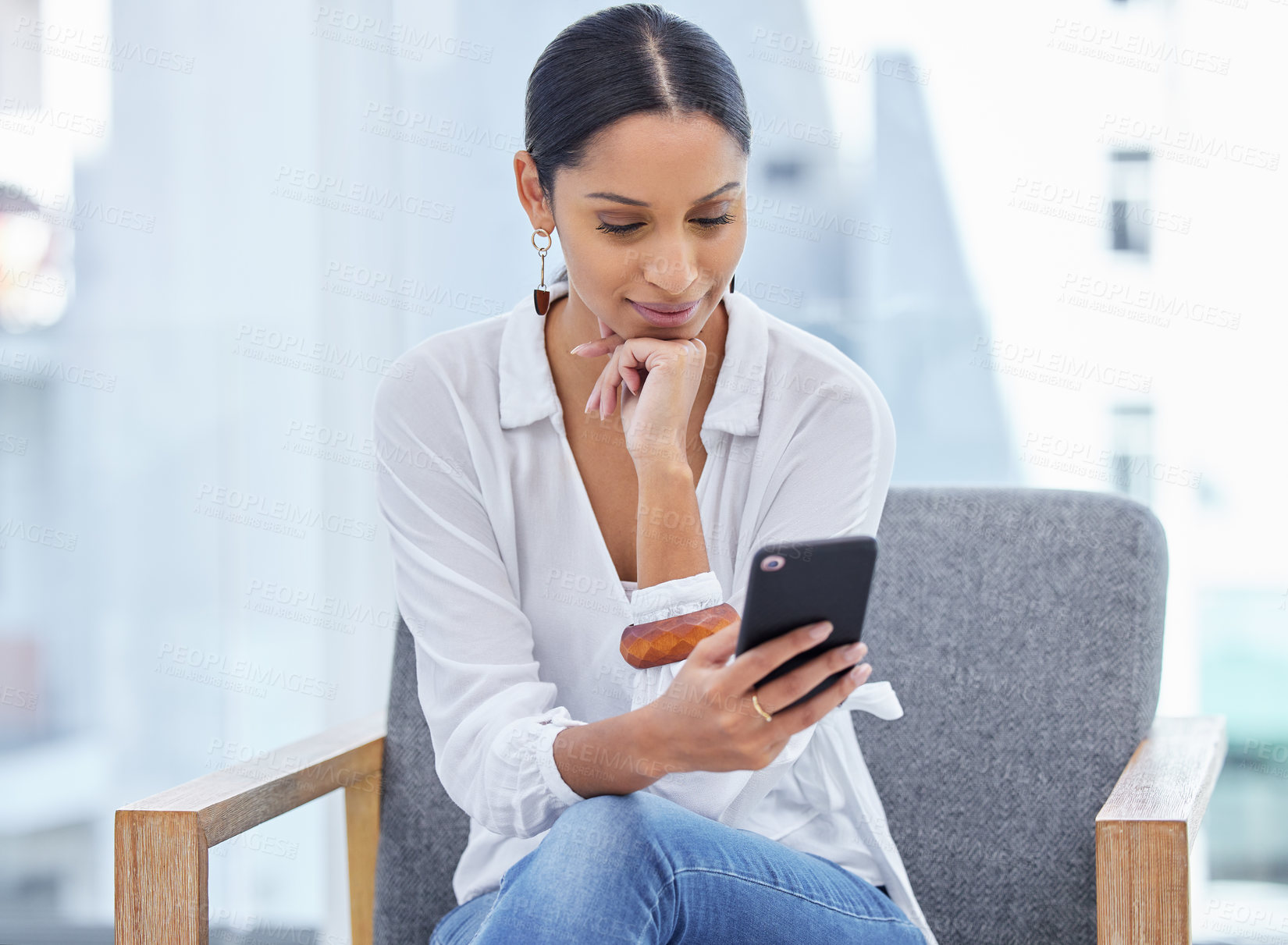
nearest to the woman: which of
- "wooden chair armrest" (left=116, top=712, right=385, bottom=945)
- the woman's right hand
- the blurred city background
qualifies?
the woman's right hand

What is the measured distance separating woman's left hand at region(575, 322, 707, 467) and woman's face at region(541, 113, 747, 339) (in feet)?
0.12

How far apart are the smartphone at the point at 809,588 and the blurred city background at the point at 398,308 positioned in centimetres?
110

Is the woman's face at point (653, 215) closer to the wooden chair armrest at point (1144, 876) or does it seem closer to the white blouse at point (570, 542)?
the white blouse at point (570, 542)

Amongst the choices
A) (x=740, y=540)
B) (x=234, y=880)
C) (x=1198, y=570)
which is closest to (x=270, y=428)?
(x=234, y=880)

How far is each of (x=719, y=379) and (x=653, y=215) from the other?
0.76 feet

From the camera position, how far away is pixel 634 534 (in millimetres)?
1132

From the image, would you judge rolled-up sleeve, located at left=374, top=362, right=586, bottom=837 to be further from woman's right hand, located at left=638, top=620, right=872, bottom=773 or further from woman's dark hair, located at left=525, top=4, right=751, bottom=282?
woman's dark hair, located at left=525, top=4, right=751, bottom=282

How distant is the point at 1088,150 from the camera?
174 centimetres

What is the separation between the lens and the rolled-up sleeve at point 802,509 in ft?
3.23

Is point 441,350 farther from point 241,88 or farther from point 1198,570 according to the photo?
point 1198,570

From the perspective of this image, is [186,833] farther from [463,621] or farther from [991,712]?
[991,712]

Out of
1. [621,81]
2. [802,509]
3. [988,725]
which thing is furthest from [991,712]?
[621,81]

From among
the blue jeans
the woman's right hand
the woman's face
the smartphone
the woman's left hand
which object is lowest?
the blue jeans

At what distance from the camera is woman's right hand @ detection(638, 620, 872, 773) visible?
2.53 feet
